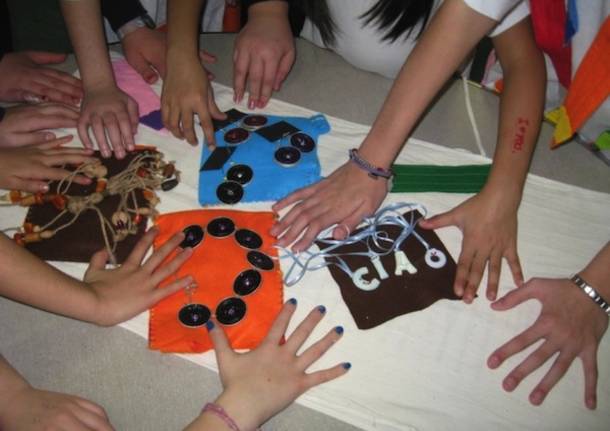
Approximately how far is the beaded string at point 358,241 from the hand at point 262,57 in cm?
39

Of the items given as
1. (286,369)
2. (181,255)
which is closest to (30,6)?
(181,255)

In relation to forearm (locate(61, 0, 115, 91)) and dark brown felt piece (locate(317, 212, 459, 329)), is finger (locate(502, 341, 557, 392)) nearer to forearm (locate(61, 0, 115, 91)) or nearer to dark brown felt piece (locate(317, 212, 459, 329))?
dark brown felt piece (locate(317, 212, 459, 329))

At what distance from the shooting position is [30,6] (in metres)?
1.77

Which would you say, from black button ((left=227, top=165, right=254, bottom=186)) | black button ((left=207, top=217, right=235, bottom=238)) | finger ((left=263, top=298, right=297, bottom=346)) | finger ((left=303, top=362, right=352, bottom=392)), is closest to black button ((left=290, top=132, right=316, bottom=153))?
black button ((left=227, top=165, right=254, bottom=186))

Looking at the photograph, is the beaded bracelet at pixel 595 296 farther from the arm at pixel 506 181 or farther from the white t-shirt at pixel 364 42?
the white t-shirt at pixel 364 42

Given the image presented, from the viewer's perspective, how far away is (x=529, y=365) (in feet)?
2.31

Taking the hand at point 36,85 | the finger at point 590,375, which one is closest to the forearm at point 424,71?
the finger at point 590,375

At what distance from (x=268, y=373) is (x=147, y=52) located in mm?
811

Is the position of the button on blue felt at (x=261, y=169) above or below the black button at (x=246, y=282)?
above

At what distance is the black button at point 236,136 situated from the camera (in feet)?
3.15

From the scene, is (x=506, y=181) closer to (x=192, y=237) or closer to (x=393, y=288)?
(x=393, y=288)

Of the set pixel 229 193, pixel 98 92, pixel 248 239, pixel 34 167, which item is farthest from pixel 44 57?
pixel 248 239

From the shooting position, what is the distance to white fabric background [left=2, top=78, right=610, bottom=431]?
67cm

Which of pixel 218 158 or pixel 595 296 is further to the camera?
pixel 218 158
